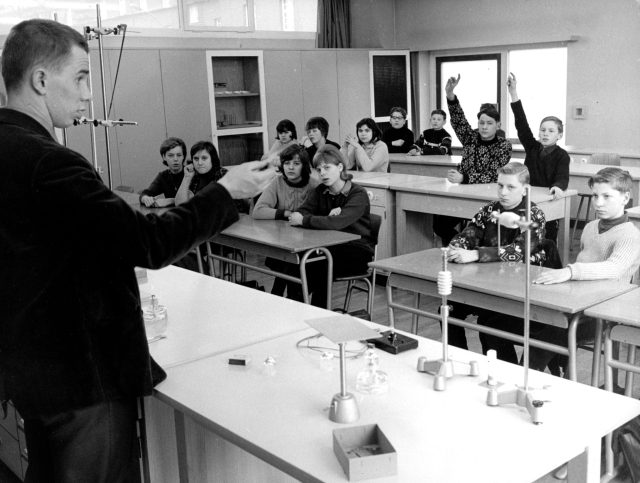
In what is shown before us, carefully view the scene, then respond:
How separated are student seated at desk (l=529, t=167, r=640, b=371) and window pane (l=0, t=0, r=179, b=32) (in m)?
5.32

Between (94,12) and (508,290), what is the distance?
5.76 meters

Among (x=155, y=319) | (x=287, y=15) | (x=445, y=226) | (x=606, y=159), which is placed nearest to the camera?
(x=155, y=319)

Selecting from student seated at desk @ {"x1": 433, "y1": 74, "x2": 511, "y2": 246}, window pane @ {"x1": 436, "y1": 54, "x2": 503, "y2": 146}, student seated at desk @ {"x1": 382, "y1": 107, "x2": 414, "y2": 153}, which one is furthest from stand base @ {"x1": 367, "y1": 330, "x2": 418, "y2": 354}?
window pane @ {"x1": 436, "y1": 54, "x2": 503, "y2": 146}

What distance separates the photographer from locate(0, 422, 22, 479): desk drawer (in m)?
2.81

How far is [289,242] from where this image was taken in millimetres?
4105

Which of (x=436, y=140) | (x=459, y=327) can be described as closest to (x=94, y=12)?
(x=436, y=140)

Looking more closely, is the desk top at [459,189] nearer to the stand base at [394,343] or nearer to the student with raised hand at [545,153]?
the student with raised hand at [545,153]

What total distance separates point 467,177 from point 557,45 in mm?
3221

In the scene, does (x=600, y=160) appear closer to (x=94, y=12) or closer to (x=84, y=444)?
(x=94, y=12)

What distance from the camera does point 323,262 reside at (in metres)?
4.32

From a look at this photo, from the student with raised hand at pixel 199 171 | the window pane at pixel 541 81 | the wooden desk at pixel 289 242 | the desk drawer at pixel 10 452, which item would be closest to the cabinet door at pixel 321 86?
the window pane at pixel 541 81

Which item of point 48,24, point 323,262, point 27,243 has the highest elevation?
point 48,24

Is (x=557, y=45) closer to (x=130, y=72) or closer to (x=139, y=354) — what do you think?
(x=130, y=72)

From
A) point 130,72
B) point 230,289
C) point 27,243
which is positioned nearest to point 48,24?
point 27,243
